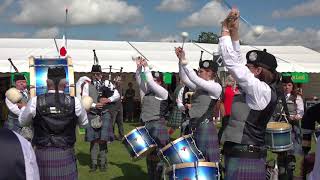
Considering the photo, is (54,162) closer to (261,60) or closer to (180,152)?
Answer: (180,152)

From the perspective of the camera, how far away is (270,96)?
3.41 metres

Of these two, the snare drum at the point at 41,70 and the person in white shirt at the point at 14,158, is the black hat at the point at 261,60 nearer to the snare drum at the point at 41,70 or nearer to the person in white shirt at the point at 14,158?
the person in white shirt at the point at 14,158

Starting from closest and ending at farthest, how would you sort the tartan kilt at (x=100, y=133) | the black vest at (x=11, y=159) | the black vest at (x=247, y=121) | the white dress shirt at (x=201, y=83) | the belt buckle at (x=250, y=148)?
1. the black vest at (x=11, y=159)
2. the black vest at (x=247, y=121)
3. the belt buckle at (x=250, y=148)
4. the white dress shirt at (x=201, y=83)
5. the tartan kilt at (x=100, y=133)

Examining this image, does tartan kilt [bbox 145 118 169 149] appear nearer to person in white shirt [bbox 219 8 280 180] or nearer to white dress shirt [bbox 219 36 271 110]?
person in white shirt [bbox 219 8 280 180]

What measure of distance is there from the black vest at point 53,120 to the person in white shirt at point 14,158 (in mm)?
2497

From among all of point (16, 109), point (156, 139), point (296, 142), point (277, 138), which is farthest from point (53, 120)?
point (296, 142)

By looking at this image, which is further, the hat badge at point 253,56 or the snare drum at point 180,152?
the snare drum at point 180,152

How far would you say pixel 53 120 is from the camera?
14.1ft

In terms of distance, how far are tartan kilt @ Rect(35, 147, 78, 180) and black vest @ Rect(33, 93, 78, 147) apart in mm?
84

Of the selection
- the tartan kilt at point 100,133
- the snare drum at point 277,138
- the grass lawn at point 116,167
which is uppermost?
the snare drum at point 277,138

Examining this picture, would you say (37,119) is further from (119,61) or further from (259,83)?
(119,61)

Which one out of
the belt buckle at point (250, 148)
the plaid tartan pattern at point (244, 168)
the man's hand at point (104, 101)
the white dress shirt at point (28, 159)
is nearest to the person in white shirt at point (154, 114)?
the man's hand at point (104, 101)

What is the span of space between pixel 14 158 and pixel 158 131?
470cm

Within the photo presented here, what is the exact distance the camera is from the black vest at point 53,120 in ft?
14.0
